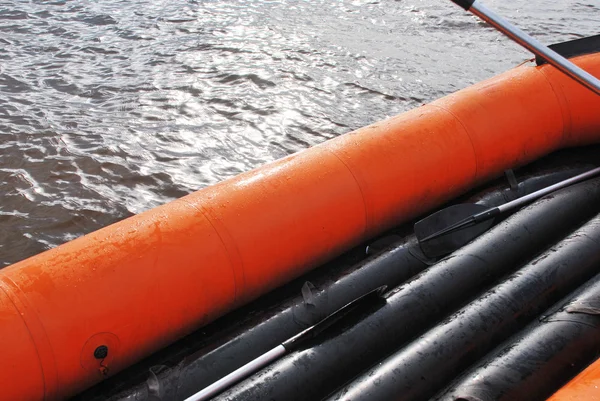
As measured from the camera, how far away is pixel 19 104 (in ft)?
17.6

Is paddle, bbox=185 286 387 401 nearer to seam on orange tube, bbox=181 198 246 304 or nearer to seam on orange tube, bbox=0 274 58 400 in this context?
seam on orange tube, bbox=181 198 246 304

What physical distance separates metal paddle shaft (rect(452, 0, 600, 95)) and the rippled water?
7.67ft

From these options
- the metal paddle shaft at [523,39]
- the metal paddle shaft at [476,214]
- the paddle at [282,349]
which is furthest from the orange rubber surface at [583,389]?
the metal paddle shaft at [523,39]

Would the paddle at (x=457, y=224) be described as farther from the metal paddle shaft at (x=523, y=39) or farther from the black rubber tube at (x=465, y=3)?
the black rubber tube at (x=465, y=3)

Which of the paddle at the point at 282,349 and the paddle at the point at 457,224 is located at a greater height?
the paddle at the point at 457,224

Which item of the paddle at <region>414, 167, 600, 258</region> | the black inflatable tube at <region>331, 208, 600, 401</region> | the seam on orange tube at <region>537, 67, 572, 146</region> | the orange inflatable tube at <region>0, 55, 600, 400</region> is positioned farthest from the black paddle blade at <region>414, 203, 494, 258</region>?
the seam on orange tube at <region>537, 67, 572, 146</region>

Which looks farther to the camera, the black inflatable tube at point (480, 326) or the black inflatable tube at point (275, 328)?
the black inflatable tube at point (275, 328)

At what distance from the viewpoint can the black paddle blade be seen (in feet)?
9.24

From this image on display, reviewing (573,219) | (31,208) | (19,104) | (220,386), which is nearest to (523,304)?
(573,219)

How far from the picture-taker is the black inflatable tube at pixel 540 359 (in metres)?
1.95

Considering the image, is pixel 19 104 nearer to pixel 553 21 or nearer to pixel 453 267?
pixel 453 267

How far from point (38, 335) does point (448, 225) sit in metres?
1.82

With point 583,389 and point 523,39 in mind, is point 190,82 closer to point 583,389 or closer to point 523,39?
point 523,39

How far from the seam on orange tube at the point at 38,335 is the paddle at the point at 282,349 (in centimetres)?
49
